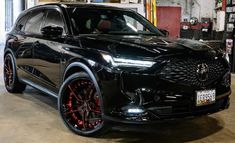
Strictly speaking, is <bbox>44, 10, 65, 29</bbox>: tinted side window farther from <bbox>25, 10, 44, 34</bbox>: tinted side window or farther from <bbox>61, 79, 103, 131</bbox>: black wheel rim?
<bbox>61, 79, 103, 131</bbox>: black wheel rim

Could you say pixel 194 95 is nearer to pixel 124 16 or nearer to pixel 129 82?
pixel 129 82

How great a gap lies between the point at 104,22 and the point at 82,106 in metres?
1.06

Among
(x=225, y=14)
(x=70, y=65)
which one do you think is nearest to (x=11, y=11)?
(x=225, y=14)

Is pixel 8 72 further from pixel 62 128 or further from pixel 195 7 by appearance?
pixel 195 7

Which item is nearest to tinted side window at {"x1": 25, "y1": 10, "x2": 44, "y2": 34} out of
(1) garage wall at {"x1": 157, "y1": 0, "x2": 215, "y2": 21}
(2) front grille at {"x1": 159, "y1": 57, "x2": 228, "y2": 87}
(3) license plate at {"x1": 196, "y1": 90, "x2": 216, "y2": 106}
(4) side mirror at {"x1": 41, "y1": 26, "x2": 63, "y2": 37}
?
(4) side mirror at {"x1": 41, "y1": 26, "x2": 63, "y2": 37}

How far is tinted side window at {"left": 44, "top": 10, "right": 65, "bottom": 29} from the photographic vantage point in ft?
13.0

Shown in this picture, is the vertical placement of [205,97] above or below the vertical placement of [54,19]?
below

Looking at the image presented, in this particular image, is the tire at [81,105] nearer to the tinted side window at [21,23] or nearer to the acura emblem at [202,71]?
the acura emblem at [202,71]

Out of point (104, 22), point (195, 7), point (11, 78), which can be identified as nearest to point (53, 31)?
point (104, 22)

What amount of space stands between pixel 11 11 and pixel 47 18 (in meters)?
11.3

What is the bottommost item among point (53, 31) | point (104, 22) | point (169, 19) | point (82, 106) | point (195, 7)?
point (82, 106)

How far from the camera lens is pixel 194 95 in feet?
10.1

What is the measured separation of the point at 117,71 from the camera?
9.61 ft

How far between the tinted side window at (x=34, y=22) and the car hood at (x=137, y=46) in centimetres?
127
